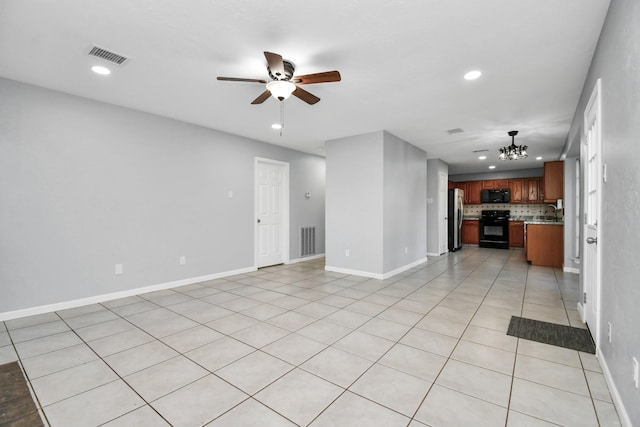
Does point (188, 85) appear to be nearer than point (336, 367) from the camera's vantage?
No

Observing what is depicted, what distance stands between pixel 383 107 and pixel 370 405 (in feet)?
11.3

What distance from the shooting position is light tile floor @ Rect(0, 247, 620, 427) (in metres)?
1.70

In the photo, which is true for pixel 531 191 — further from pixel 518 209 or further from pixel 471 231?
pixel 471 231

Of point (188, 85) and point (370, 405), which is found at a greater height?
point (188, 85)

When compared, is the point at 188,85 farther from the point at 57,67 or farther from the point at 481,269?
the point at 481,269

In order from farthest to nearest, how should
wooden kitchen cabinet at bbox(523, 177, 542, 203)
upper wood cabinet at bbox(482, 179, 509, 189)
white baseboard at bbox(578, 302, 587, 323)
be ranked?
1. upper wood cabinet at bbox(482, 179, 509, 189)
2. wooden kitchen cabinet at bbox(523, 177, 542, 203)
3. white baseboard at bbox(578, 302, 587, 323)

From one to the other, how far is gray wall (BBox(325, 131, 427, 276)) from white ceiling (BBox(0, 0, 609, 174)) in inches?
39.4

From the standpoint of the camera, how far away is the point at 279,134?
5.26 metres

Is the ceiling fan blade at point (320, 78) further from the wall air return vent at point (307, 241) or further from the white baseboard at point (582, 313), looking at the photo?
the wall air return vent at point (307, 241)

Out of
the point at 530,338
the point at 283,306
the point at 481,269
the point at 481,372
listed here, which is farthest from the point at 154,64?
the point at 481,269

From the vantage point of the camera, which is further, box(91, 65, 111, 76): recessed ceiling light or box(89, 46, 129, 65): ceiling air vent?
box(91, 65, 111, 76): recessed ceiling light

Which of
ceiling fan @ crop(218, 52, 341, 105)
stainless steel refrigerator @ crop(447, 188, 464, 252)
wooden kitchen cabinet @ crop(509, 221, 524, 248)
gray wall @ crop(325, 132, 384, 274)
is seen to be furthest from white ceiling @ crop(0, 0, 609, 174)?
wooden kitchen cabinet @ crop(509, 221, 524, 248)

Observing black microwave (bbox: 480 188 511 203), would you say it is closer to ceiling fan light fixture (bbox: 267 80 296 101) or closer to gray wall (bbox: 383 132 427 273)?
gray wall (bbox: 383 132 427 273)

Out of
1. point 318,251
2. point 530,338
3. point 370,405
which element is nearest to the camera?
point 370,405
